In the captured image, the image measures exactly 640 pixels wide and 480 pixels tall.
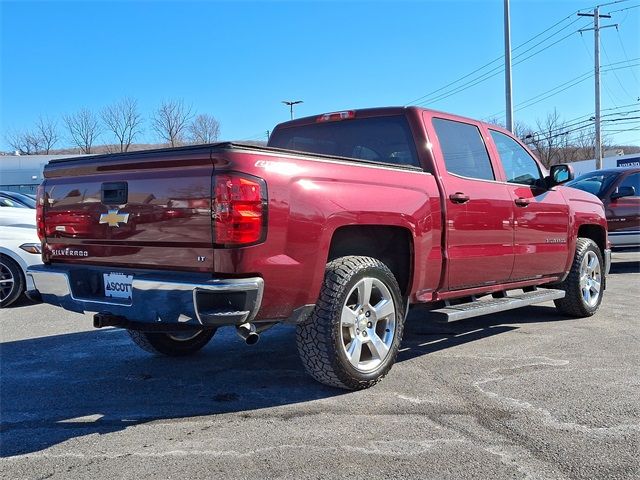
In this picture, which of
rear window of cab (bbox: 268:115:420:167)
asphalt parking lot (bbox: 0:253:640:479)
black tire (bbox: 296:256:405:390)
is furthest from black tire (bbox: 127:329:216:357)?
rear window of cab (bbox: 268:115:420:167)

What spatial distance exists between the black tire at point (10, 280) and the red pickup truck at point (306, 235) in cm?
371

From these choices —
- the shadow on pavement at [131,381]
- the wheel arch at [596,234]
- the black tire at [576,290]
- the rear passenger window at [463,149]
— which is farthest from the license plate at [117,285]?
the wheel arch at [596,234]

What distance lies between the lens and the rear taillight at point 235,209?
330 centimetres

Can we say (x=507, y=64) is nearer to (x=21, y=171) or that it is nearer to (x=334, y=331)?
(x=334, y=331)

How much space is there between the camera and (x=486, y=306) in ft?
16.3

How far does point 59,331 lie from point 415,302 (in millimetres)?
3883

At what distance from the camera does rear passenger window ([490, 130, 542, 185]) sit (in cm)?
577

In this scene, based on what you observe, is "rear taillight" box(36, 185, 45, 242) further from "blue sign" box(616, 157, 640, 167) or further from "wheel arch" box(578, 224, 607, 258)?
"blue sign" box(616, 157, 640, 167)

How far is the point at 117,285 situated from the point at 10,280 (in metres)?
4.83

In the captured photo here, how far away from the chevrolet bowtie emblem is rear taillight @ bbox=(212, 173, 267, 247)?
759 millimetres

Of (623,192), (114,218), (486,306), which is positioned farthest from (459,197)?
(623,192)

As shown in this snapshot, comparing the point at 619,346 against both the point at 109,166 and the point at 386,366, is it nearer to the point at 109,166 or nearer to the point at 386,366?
the point at 386,366

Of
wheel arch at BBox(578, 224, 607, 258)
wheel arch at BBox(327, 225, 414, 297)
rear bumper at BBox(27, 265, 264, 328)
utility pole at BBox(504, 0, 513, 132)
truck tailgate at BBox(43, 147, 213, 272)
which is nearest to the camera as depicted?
rear bumper at BBox(27, 265, 264, 328)

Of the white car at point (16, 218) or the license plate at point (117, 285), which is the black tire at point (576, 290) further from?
the white car at point (16, 218)
